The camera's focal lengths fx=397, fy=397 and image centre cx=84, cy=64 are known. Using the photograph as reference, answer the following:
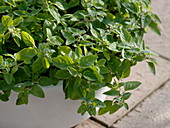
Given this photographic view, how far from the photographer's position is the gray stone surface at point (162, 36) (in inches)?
105

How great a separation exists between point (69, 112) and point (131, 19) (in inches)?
21.1

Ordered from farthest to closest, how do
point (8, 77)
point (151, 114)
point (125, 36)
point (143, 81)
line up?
point (143, 81), point (151, 114), point (125, 36), point (8, 77)

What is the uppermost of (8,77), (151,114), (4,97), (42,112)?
(8,77)

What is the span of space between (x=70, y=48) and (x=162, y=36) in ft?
4.43

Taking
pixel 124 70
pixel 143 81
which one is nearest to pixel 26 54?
pixel 124 70

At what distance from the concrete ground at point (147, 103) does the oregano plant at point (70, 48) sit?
0.36 m

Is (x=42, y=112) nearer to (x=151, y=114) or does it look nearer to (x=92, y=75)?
(x=92, y=75)

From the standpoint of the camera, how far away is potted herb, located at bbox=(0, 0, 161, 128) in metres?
1.53

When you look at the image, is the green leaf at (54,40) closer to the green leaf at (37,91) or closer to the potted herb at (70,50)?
the potted herb at (70,50)

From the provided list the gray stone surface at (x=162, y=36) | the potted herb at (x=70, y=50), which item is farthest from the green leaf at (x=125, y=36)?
the gray stone surface at (x=162, y=36)

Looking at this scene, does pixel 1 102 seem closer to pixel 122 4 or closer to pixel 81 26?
pixel 81 26

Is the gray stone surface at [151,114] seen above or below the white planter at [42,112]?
below

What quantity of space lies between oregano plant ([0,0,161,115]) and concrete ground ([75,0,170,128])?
355mm

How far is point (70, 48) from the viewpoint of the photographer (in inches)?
64.1
